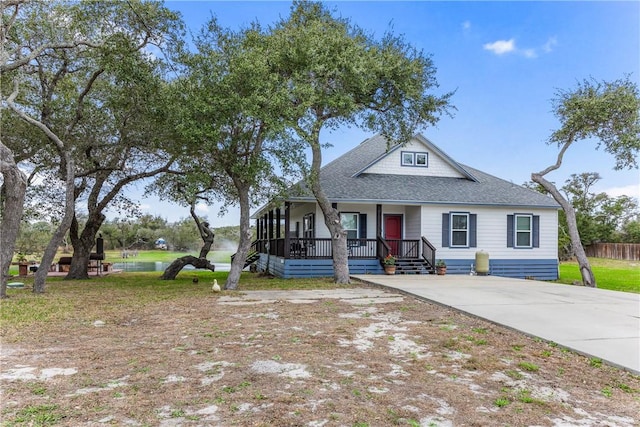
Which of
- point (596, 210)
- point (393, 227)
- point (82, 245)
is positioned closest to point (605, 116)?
point (393, 227)

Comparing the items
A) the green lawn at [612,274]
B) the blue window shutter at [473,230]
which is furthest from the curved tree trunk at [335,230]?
the green lawn at [612,274]

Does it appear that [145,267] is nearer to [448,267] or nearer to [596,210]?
[448,267]

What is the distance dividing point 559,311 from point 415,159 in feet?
37.3

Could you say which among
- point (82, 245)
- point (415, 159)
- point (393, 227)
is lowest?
point (82, 245)

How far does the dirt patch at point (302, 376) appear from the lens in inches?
128

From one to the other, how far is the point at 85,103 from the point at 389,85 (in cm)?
951

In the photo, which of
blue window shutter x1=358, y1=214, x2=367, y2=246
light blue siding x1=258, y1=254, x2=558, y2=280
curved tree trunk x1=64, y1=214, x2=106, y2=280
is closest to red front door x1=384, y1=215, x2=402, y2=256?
blue window shutter x1=358, y1=214, x2=367, y2=246

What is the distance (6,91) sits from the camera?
11.6 meters

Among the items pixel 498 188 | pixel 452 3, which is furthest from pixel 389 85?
pixel 498 188

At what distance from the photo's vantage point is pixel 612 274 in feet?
61.3

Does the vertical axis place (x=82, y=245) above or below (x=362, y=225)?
below

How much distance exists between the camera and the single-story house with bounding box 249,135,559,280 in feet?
51.1

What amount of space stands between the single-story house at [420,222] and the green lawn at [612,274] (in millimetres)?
2021

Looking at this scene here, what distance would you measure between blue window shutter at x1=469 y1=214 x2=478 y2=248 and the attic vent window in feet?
10.7
